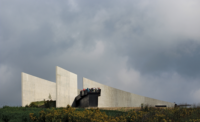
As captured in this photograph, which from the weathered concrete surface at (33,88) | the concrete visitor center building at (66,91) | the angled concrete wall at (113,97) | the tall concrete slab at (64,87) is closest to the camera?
the tall concrete slab at (64,87)

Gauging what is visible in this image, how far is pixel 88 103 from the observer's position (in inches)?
790

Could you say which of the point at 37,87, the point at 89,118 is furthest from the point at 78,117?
the point at 37,87

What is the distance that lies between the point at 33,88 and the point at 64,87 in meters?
6.69

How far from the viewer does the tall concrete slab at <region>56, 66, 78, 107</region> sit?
23172 millimetres

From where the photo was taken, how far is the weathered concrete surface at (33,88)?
2710cm

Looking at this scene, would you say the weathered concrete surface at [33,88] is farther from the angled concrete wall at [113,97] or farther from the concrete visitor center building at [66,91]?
the angled concrete wall at [113,97]

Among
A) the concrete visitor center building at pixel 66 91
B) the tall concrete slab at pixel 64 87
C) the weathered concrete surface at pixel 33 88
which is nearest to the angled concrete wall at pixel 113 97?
the concrete visitor center building at pixel 66 91

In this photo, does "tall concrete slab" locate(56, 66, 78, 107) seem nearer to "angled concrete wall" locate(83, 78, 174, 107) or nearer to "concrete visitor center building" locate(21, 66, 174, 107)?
"concrete visitor center building" locate(21, 66, 174, 107)

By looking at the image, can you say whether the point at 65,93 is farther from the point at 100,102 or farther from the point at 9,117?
the point at 9,117

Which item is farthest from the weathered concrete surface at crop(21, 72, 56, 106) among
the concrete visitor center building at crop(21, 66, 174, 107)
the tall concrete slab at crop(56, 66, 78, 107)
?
the tall concrete slab at crop(56, 66, 78, 107)

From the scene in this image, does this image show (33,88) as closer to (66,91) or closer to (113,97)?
(66,91)

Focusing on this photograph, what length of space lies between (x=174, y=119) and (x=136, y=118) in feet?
4.79

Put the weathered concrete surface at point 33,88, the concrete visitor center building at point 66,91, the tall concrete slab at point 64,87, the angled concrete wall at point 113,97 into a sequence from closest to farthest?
the tall concrete slab at point 64,87
the concrete visitor center building at point 66,91
the weathered concrete surface at point 33,88
the angled concrete wall at point 113,97

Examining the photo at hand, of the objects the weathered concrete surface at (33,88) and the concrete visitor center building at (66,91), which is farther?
the weathered concrete surface at (33,88)
